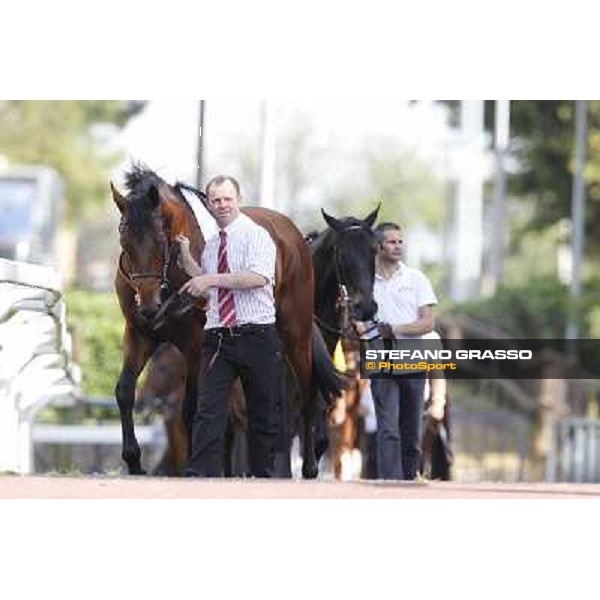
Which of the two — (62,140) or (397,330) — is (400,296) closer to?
(397,330)

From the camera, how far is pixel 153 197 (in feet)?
41.7

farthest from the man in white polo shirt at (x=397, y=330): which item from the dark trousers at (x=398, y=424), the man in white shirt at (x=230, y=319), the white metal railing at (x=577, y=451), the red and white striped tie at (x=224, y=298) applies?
the white metal railing at (x=577, y=451)

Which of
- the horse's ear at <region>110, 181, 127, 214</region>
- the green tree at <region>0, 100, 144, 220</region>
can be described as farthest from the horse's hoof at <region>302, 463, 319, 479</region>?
the green tree at <region>0, 100, 144, 220</region>

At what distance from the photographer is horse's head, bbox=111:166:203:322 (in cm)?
1255

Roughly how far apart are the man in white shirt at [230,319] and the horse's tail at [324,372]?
1.65 m

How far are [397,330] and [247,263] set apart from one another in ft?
5.68

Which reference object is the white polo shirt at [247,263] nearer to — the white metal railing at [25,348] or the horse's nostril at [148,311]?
the horse's nostril at [148,311]

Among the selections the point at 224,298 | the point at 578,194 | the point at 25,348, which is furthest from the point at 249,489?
the point at 578,194

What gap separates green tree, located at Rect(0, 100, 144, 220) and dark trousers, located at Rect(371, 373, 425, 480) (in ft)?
130

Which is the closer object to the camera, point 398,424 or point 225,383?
point 225,383

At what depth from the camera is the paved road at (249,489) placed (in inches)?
445

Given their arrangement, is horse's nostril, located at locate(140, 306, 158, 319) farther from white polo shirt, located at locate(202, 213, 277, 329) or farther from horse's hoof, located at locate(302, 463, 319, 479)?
horse's hoof, located at locate(302, 463, 319, 479)
